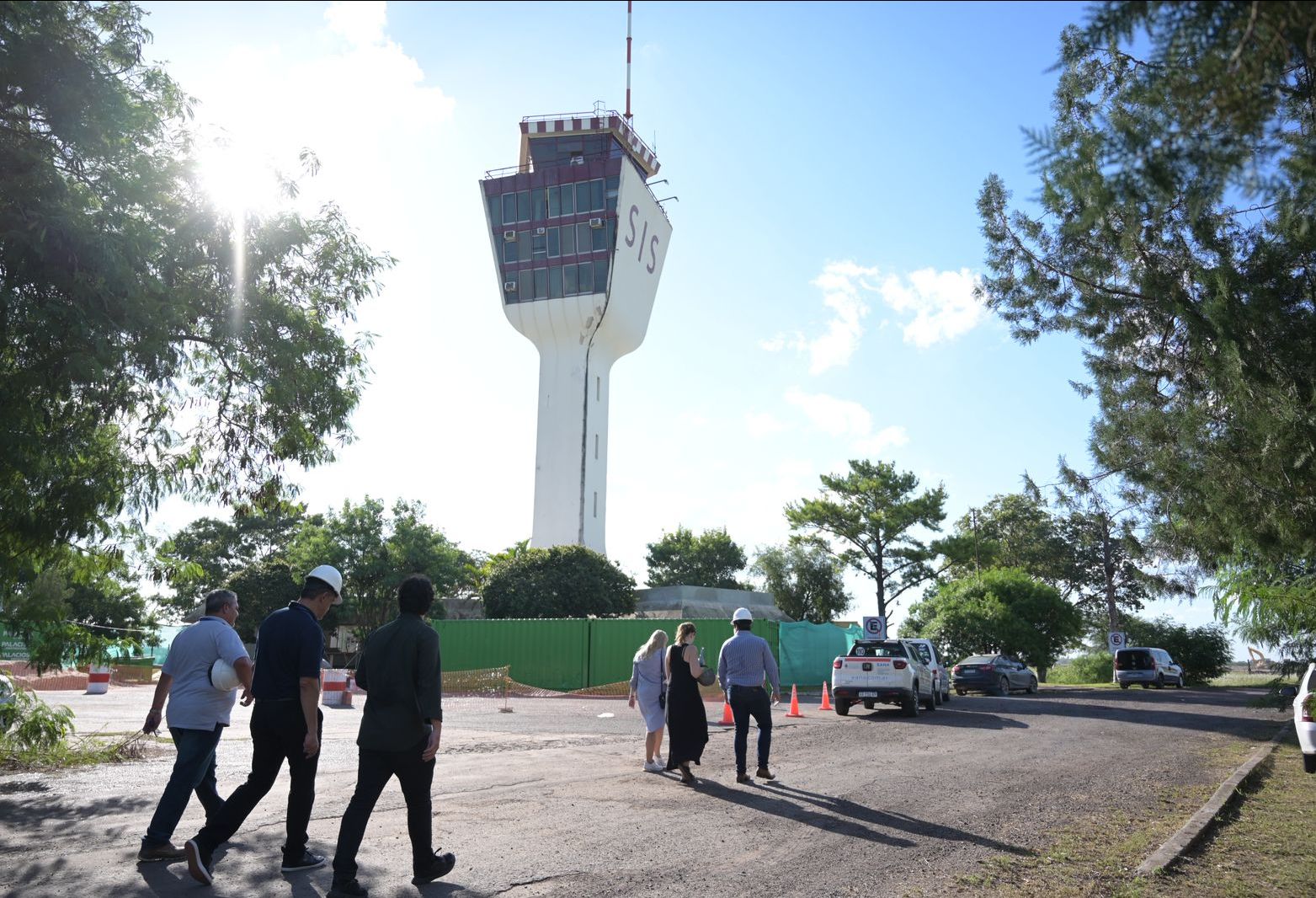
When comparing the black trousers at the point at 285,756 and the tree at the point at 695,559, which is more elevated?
the tree at the point at 695,559

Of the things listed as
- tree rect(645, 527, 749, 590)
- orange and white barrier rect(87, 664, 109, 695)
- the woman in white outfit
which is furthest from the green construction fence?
tree rect(645, 527, 749, 590)

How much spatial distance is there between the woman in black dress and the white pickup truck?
35.0 feet

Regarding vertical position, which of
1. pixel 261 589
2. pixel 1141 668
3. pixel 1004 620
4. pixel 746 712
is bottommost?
pixel 1141 668

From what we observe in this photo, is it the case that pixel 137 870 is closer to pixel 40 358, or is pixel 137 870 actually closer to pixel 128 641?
pixel 40 358

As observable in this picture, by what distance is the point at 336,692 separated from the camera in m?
24.7

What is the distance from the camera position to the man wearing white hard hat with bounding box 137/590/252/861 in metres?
6.00

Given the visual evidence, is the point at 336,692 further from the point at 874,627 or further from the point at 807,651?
the point at 807,651

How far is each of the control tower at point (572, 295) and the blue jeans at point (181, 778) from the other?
54.0 metres

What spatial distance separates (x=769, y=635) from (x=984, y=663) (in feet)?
23.4

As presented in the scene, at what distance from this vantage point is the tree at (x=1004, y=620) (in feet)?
132

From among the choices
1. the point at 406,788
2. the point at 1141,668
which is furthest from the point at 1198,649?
the point at 406,788

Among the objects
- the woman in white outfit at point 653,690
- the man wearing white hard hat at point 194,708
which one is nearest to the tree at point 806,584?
the woman in white outfit at point 653,690

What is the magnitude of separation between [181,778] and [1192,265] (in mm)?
8749

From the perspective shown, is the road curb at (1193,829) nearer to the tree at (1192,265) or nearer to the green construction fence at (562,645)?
the tree at (1192,265)
